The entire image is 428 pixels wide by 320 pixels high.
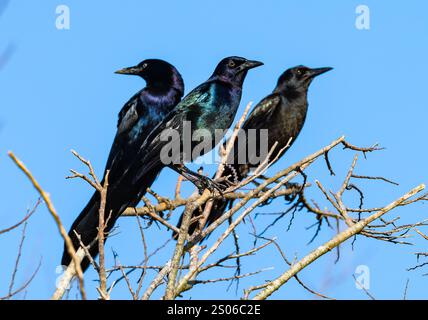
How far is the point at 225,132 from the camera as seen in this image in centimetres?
Answer: 802

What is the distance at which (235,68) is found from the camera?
8.67 meters

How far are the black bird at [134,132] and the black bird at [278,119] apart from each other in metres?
0.91

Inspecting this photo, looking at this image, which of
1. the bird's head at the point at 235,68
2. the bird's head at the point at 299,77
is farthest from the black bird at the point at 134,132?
the bird's head at the point at 299,77

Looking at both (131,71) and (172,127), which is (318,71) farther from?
(172,127)

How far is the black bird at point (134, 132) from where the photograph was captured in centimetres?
760

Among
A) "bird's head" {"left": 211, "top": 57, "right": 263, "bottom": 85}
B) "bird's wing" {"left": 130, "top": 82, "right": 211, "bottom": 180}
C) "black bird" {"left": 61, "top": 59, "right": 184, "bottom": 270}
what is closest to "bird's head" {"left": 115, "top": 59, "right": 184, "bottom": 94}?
"black bird" {"left": 61, "top": 59, "right": 184, "bottom": 270}

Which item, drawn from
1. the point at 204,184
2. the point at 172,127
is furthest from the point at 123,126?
the point at 204,184

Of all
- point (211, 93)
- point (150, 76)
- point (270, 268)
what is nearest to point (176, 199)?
point (211, 93)

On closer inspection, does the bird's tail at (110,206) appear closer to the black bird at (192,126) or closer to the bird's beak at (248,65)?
the black bird at (192,126)

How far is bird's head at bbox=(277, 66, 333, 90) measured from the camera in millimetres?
9992

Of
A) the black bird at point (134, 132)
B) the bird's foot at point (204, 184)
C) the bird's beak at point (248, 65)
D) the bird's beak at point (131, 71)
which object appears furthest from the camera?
the bird's beak at point (131, 71)

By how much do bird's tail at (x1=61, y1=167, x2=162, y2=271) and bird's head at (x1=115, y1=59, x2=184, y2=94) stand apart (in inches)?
60.5
